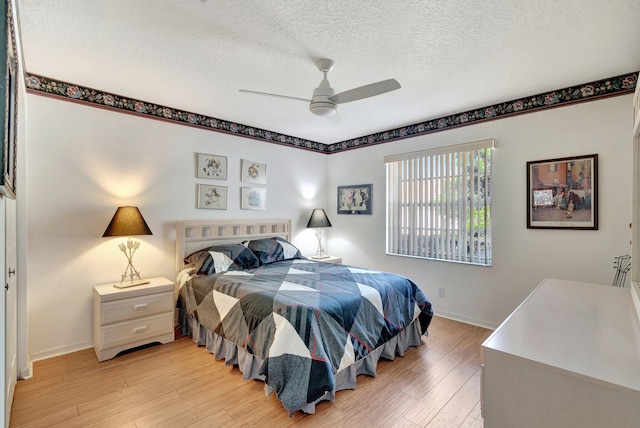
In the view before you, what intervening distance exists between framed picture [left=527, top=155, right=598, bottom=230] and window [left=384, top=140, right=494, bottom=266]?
431 mm

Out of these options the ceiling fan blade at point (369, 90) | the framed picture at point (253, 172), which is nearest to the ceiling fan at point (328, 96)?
the ceiling fan blade at point (369, 90)

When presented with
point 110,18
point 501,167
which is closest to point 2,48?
point 110,18

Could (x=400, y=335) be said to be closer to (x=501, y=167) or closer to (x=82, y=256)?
(x=501, y=167)

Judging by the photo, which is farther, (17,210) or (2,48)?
(17,210)

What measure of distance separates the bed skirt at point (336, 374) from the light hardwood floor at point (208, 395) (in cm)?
5

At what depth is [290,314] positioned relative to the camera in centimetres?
211

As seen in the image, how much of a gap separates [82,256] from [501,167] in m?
4.45

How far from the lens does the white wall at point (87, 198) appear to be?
2.73m

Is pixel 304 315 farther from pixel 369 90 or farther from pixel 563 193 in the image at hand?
pixel 563 193

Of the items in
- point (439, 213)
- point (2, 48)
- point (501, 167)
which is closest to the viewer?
point (2, 48)

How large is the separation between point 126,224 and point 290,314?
1.93 meters

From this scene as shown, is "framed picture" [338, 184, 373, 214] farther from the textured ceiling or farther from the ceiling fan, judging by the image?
the ceiling fan

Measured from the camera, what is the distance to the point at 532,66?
2480 mm

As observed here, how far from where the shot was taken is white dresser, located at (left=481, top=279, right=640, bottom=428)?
876 mm
